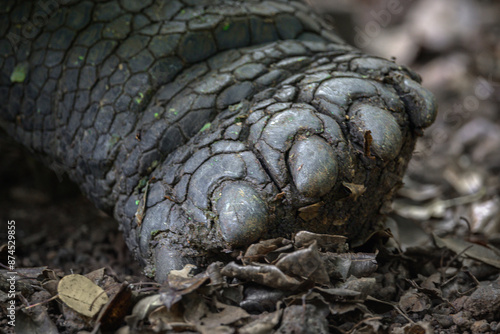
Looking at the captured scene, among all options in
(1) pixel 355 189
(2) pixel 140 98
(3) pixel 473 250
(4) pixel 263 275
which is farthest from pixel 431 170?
(4) pixel 263 275

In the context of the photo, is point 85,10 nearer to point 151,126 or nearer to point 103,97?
point 103,97

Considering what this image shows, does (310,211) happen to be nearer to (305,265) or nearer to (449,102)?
(305,265)

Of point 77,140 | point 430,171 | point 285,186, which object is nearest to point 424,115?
point 285,186

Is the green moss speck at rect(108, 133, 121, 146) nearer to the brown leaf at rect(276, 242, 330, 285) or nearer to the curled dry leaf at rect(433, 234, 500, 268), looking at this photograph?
the brown leaf at rect(276, 242, 330, 285)

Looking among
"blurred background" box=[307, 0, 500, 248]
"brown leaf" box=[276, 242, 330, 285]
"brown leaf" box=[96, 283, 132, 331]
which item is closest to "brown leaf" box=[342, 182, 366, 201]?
"brown leaf" box=[276, 242, 330, 285]

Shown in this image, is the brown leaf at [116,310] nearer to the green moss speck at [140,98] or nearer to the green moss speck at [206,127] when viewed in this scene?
the green moss speck at [206,127]

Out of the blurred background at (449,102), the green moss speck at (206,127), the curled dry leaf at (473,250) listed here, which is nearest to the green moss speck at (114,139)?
the green moss speck at (206,127)
